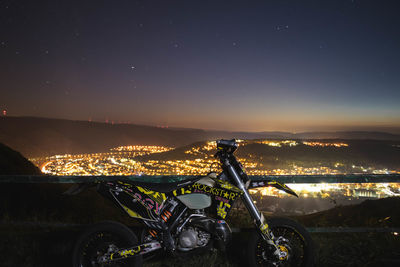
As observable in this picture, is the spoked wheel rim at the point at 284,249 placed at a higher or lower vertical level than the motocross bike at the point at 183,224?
lower

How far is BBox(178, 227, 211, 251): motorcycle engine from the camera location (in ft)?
A: 9.16

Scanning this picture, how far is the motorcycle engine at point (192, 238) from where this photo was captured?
110 inches

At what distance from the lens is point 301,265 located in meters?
3.09

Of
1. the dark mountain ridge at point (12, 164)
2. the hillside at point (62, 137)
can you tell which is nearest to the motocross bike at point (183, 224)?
the dark mountain ridge at point (12, 164)

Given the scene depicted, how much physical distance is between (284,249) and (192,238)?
1.26 m

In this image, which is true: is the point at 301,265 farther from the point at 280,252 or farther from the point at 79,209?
the point at 79,209

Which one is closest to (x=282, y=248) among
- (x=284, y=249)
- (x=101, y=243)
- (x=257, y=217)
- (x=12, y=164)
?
(x=284, y=249)

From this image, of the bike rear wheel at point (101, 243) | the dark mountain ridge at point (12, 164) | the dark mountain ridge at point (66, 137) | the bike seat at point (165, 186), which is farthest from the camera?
the dark mountain ridge at point (66, 137)

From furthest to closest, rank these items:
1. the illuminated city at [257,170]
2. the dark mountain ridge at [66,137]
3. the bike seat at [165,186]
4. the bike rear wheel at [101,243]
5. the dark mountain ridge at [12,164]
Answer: the dark mountain ridge at [66,137] < the dark mountain ridge at [12,164] < the illuminated city at [257,170] < the bike seat at [165,186] < the bike rear wheel at [101,243]

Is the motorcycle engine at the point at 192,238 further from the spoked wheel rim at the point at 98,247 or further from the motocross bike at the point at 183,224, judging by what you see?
the spoked wheel rim at the point at 98,247

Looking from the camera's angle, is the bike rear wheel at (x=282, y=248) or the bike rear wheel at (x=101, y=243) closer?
the bike rear wheel at (x=101, y=243)

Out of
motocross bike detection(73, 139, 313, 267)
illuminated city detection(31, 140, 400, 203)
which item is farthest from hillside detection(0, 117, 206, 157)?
motocross bike detection(73, 139, 313, 267)

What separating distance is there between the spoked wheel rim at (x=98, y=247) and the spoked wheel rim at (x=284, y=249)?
176 centimetres

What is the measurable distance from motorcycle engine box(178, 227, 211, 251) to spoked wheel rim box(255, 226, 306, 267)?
767 millimetres
